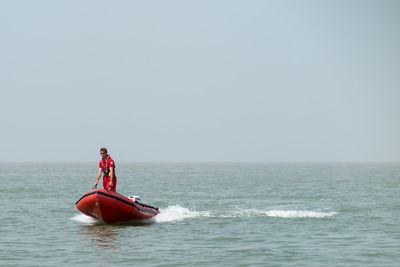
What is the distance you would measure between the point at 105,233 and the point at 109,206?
151cm

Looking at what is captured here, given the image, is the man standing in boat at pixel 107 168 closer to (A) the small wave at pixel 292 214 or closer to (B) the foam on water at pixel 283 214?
(B) the foam on water at pixel 283 214

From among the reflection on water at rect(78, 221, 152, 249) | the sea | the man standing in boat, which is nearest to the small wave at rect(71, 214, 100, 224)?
the sea

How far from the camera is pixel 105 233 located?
21.3 metres

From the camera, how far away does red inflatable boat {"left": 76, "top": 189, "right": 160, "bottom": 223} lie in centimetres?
2227

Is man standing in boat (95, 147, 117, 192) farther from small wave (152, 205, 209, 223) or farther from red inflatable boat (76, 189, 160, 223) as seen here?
small wave (152, 205, 209, 223)

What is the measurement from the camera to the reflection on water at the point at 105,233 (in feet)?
62.0

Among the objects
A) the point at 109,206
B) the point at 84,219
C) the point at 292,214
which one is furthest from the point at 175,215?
the point at 292,214

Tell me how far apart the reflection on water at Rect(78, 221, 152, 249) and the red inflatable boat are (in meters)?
0.33

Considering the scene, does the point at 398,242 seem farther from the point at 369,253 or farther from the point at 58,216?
the point at 58,216

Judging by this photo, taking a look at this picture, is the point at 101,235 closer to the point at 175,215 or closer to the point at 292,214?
the point at 175,215

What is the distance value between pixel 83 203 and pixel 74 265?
741 centimetres

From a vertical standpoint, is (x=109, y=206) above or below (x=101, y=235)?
above

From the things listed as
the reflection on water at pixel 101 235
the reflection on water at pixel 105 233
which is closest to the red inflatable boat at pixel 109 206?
the reflection on water at pixel 105 233

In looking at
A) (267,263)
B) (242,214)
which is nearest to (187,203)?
(242,214)
